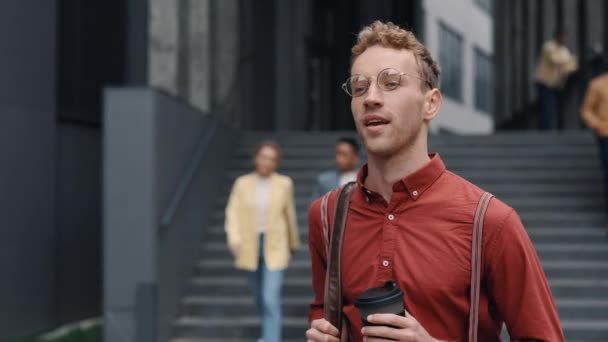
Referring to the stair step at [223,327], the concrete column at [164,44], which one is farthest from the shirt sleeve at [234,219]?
the concrete column at [164,44]

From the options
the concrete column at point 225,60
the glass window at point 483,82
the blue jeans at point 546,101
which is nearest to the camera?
the concrete column at point 225,60

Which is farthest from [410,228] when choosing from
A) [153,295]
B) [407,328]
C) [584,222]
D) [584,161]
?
[584,161]

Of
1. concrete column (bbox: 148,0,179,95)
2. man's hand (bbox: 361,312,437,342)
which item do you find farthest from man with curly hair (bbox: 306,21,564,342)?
concrete column (bbox: 148,0,179,95)

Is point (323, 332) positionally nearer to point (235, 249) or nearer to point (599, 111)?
point (235, 249)

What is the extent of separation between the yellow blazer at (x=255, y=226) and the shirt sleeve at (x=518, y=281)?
6.10 meters

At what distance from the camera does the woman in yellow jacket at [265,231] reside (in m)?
8.48

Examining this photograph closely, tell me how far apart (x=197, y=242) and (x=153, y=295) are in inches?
81.3

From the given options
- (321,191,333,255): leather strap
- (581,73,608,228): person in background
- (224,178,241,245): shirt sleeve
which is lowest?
(224,178,241,245): shirt sleeve

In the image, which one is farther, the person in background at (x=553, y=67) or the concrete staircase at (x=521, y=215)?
the person in background at (x=553, y=67)

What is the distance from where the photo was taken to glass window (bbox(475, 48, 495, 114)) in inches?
1865

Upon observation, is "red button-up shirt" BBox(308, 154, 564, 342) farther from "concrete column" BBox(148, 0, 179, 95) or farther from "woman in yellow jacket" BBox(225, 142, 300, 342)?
"concrete column" BBox(148, 0, 179, 95)

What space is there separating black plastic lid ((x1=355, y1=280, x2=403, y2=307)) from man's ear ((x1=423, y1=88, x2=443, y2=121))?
1.61 ft

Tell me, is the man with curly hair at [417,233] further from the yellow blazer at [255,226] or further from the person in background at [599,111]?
the person in background at [599,111]

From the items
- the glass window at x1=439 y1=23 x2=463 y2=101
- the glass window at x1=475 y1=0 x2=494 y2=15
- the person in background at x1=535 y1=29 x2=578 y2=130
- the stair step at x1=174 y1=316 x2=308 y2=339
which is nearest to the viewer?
the stair step at x1=174 y1=316 x2=308 y2=339
